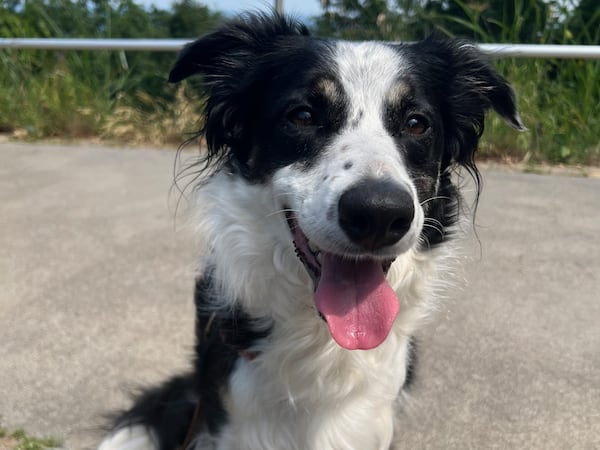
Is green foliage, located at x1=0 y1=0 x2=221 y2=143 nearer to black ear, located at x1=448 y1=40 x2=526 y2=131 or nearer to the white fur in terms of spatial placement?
black ear, located at x1=448 y1=40 x2=526 y2=131

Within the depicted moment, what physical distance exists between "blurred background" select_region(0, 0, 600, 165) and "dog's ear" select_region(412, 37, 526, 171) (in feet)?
8.07

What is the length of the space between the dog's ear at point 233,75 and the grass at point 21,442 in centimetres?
123

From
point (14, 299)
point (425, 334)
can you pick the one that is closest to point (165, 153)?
point (14, 299)

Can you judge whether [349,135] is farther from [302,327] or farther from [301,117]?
[302,327]

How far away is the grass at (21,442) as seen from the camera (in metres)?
2.27

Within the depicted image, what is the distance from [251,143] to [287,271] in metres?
0.53

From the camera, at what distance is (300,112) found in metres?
2.09

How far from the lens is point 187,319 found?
325 centimetres

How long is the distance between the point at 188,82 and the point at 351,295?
585cm

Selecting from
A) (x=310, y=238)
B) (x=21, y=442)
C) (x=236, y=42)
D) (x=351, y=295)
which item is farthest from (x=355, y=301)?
(x=21, y=442)

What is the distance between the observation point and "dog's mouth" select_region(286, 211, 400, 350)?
1.85 metres

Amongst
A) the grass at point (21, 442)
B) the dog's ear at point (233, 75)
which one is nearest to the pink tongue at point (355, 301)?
the dog's ear at point (233, 75)

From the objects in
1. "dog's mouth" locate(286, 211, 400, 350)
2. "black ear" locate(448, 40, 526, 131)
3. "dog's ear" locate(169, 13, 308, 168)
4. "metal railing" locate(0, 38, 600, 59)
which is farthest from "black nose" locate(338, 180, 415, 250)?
"metal railing" locate(0, 38, 600, 59)

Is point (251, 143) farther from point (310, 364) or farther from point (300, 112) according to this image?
point (310, 364)
